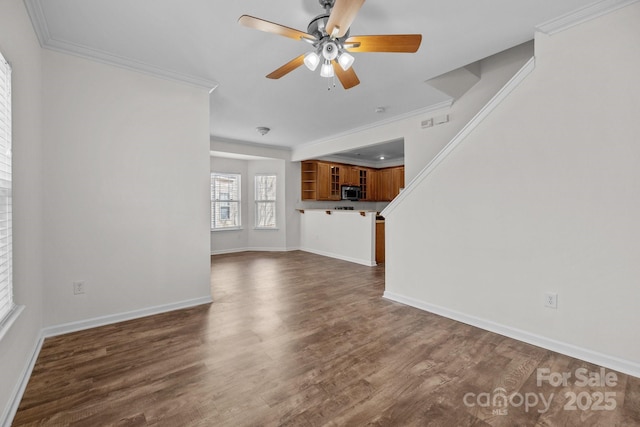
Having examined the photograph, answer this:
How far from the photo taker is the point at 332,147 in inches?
236

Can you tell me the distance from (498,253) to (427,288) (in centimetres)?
88

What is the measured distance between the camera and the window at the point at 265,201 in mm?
7426

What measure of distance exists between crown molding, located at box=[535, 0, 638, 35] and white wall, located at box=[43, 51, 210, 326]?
344 cm

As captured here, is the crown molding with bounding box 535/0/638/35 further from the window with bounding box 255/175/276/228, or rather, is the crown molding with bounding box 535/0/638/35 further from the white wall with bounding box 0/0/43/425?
the window with bounding box 255/175/276/228

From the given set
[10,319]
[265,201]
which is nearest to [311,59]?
[10,319]

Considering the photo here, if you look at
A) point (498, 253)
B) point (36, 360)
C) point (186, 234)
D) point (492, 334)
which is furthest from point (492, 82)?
point (36, 360)

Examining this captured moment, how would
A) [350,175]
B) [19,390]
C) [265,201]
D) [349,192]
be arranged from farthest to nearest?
[350,175] → [349,192] → [265,201] → [19,390]

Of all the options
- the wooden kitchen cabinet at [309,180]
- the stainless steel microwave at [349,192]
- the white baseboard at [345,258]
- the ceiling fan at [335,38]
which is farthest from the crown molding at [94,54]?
the stainless steel microwave at [349,192]

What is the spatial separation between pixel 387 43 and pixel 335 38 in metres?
0.36

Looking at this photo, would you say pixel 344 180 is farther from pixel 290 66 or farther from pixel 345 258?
pixel 290 66

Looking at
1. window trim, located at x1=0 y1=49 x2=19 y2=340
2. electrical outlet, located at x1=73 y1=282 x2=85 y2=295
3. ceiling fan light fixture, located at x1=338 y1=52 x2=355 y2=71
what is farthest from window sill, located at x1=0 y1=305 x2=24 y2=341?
ceiling fan light fixture, located at x1=338 y1=52 x2=355 y2=71

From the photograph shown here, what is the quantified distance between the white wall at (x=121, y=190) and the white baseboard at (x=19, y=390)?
0.50m

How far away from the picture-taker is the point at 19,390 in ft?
5.74

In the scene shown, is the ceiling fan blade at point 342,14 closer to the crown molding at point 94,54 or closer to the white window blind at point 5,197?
the white window blind at point 5,197
